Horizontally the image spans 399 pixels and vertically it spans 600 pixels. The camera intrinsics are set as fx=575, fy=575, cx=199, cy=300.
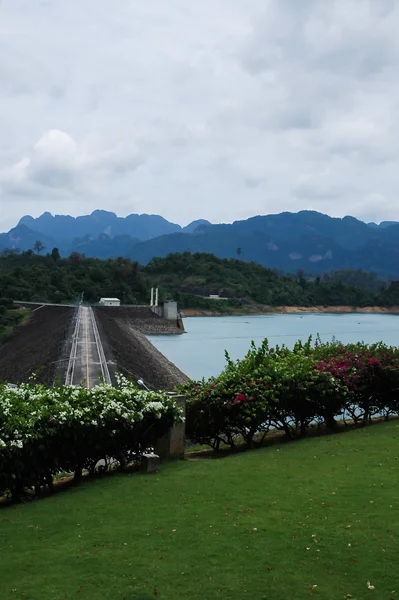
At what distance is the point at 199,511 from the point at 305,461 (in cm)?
237

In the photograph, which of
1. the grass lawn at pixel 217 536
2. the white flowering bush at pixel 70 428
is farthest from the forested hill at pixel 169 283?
the grass lawn at pixel 217 536

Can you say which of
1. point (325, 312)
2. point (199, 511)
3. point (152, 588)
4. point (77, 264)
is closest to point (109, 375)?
point (199, 511)

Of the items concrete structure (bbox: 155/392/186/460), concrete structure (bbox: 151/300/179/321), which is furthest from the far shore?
concrete structure (bbox: 155/392/186/460)

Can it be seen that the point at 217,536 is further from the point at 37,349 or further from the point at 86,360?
the point at 37,349

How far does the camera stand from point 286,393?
952 centimetres

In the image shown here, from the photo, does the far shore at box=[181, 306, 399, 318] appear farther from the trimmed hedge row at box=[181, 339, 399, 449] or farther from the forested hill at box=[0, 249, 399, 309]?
the trimmed hedge row at box=[181, 339, 399, 449]

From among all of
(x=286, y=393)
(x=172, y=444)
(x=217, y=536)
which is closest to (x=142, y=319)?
(x=286, y=393)

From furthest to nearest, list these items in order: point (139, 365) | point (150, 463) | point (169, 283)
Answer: point (169, 283) < point (139, 365) < point (150, 463)

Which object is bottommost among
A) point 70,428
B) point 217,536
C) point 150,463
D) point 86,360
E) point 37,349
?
point 37,349

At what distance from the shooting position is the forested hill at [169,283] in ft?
284

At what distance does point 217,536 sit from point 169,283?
11682 cm

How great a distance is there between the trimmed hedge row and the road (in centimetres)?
656

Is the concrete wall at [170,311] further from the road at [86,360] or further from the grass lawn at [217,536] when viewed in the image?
the grass lawn at [217,536]

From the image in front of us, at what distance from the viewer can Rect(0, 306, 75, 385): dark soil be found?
28048 millimetres
